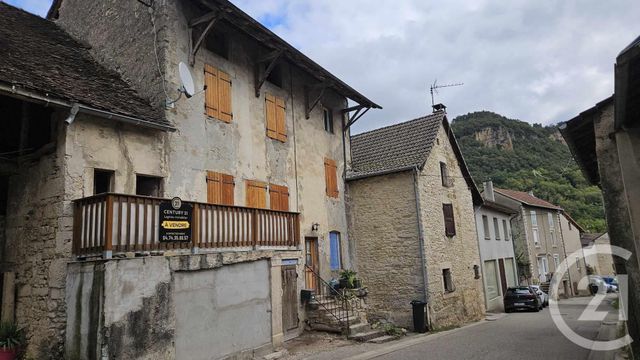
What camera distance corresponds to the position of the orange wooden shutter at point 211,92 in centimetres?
1152

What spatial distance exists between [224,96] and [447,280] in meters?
10.7

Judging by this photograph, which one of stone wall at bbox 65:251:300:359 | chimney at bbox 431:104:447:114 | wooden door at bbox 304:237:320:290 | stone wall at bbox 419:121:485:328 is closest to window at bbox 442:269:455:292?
stone wall at bbox 419:121:485:328

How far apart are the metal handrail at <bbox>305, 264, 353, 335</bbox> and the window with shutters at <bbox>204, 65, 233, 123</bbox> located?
5.30 metres

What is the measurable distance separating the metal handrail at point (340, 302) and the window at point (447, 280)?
4815mm

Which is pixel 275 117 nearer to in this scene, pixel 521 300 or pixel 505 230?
pixel 521 300

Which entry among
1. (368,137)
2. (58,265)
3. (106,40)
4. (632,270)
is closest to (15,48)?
(106,40)

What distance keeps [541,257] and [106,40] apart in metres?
32.7

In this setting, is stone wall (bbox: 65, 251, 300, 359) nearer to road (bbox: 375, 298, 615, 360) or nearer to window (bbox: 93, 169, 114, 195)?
window (bbox: 93, 169, 114, 195)

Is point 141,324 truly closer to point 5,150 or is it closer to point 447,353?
point 5,150

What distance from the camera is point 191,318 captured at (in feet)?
27.6

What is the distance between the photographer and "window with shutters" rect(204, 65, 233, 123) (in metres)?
11.6

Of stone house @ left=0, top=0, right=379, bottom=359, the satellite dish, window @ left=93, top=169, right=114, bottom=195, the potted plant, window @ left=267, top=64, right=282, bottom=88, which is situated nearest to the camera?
stone house @ left=0, top=0, right=379, bottom=359

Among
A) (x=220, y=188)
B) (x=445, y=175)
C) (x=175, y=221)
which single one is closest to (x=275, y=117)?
(x=220, y=188)

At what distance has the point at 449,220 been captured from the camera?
58.2 feet
